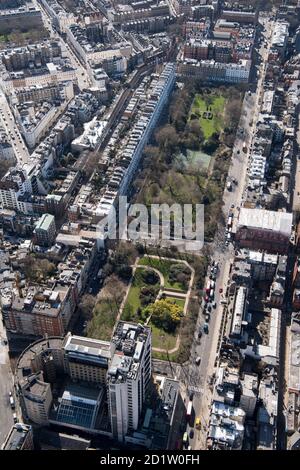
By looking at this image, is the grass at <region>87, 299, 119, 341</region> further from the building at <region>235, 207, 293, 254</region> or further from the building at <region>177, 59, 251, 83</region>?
the building at <region>177, 59, 251, 83</region>

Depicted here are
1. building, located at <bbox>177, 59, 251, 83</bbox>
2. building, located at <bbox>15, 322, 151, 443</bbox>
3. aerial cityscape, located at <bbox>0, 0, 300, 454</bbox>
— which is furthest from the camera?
building, located at <bbox>177, 59, 251, 83</bbox>

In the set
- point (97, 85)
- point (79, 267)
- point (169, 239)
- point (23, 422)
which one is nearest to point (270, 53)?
point (97, 85)

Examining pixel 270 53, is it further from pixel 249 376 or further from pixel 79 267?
pixel 249 376

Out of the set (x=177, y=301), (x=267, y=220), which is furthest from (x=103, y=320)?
(x=267, y=220)

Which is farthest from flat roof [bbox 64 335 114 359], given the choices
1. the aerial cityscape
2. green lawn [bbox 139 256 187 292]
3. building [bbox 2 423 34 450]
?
green lawn [bbox 139 256 187 292]

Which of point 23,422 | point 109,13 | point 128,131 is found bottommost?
point 23,422

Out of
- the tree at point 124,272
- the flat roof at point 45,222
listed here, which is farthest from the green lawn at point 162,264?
the flat roof at point 45,222

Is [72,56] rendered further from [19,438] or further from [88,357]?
[19,438]
